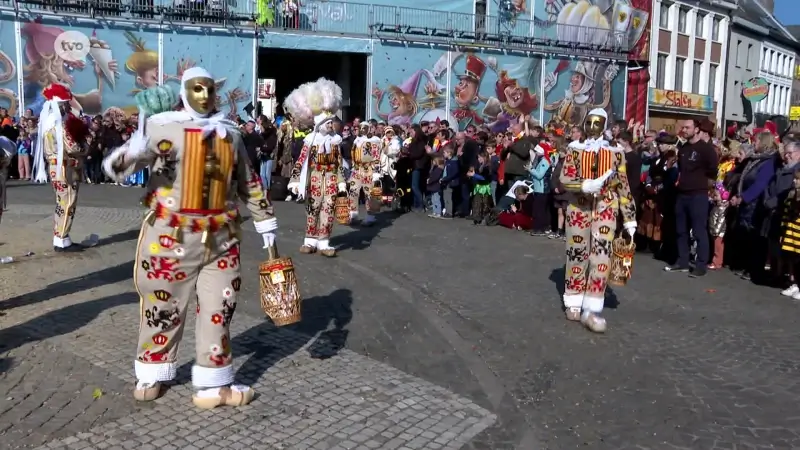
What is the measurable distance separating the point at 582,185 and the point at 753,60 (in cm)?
5170

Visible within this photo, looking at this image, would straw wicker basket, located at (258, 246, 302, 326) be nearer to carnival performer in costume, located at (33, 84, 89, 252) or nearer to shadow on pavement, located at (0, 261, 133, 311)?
shadow on pavement, located at (0, 261, 133, 311)

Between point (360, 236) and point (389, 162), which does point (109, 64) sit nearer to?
point (389, 162)

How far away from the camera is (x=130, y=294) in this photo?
24.4 feet

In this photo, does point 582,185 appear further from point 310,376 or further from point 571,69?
point 571,69

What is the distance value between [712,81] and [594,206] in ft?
149

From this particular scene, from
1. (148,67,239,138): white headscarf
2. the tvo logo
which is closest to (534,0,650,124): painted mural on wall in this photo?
the tvo logo

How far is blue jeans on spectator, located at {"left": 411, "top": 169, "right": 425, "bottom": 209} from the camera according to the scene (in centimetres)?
1612

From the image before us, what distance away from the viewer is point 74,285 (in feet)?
25.6

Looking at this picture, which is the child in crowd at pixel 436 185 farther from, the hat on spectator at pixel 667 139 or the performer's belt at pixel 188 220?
the performer's belt at pixel 188 220

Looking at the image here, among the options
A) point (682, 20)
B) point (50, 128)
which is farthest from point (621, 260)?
point (682, 20)

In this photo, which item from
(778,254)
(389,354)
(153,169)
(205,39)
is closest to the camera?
(153,169)

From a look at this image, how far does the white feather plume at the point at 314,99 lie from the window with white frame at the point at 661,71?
121ft

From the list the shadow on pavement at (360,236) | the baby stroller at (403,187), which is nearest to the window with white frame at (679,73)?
the baby stroller at (403,187)

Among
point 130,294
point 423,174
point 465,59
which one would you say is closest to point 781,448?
point 130,294
